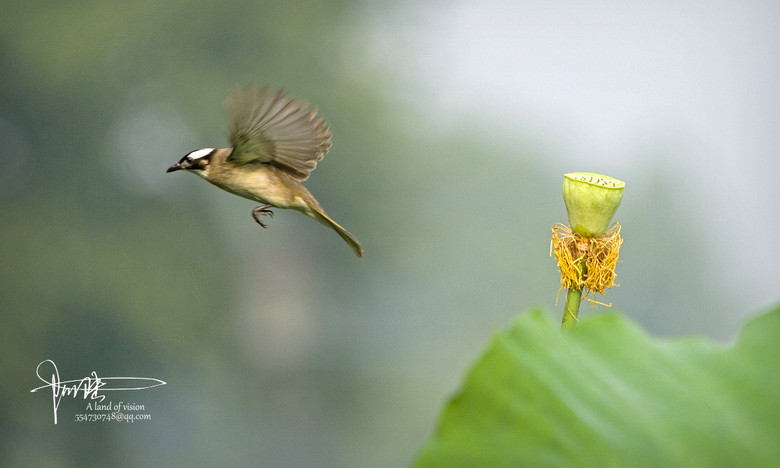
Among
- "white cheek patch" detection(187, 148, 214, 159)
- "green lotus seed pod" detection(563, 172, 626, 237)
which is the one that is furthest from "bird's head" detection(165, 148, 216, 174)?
"green lotus seed pod" detection(563, 172, 626, 237)

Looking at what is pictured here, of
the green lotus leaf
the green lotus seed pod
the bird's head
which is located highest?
the green lotus seed pod

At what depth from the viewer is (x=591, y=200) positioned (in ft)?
1.33

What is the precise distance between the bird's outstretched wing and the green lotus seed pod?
0.46 feet

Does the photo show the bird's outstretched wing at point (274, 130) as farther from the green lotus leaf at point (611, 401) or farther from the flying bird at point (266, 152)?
the green lotus leaf at point (611, 401)

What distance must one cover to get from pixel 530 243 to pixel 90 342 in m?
1.47

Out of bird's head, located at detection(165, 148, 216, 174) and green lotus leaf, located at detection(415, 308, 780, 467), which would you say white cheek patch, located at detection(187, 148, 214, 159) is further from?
green lotus leaf, located at detection(415, 308, 780, 467)

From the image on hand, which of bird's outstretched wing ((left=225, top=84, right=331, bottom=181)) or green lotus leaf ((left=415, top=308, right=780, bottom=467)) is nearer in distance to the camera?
green lotus leaf ((left=415, top=308, right=780, bottom=467))

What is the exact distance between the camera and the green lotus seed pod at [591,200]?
0.40 meters

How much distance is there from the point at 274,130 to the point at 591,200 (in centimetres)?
18

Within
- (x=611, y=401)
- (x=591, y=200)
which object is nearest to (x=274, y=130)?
(x=591, y=200)

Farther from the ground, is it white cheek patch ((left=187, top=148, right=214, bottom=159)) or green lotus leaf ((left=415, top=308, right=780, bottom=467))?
white cheek patch ((left=187, top=148, right=214, bottom=159))

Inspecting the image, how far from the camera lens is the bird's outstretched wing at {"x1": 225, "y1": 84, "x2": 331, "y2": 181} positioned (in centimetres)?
42

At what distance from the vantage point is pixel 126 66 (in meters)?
2.27

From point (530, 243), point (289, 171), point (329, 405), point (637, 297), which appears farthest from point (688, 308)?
point (289, 171)
